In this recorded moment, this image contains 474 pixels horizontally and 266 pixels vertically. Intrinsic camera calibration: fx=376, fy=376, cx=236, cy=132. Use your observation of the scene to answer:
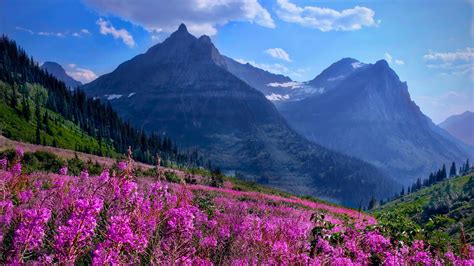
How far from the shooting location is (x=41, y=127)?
286 ft

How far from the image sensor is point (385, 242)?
6.35 meters

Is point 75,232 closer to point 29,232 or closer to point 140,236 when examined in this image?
point 29,232

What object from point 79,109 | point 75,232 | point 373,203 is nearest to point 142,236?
point 75,232

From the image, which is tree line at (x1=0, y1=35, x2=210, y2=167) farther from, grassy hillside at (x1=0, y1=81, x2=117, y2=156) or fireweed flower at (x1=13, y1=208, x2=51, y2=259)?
fireweed flower at (x1=13, y1=208, x2=51, y2=259)

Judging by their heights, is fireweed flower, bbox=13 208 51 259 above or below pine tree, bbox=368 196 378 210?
above

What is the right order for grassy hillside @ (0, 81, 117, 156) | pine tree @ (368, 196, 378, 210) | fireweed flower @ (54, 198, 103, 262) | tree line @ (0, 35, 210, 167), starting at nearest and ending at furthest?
fireweed flower @ (54, 198, 103, 262) < grassy hillside @ (0, 81, 117, 156) < pine tree @ (368, 196, 378, 210) < tree line @ (0, 35, 210, 167)

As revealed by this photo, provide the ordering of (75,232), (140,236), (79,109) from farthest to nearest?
(79,109) < (140,236) < (75,232)

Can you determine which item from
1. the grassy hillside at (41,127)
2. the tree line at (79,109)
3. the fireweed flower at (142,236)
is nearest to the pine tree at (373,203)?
the tree line at (79,109)

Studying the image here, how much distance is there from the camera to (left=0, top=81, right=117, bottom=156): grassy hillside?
75125 millimetres

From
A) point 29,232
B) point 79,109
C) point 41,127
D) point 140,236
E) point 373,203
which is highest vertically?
point 79,109

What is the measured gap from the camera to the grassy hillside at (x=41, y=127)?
75.1 m

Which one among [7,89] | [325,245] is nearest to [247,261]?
[325,245]

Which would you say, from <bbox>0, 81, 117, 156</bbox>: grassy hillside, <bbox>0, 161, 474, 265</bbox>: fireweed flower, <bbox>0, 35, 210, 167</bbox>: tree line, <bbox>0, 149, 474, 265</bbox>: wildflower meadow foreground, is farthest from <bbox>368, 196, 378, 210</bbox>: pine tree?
<bbox>0, 161, 474, 265</bbox>: fireweed flower

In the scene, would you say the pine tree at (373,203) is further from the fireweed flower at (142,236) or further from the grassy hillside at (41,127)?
the fireweed flower at (142,236)
